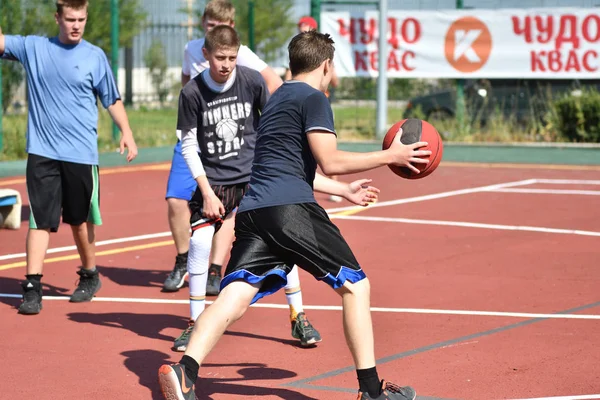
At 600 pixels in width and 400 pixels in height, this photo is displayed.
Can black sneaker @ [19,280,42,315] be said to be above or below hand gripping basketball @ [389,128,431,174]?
below

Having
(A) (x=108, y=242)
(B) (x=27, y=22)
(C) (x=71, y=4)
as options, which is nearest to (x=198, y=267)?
(C) (x=71, y=4)

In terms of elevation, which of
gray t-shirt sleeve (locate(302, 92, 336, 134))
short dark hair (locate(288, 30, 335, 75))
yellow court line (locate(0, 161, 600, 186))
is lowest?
yellow court line (locate(0, 161, 600, 186))

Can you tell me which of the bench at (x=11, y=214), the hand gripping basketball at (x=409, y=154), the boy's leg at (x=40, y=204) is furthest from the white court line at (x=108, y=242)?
the hand gripping basketball at (x=409, y=154)

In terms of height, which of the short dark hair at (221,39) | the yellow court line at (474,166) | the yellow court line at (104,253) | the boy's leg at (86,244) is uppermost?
the short dark hair at (221,39)

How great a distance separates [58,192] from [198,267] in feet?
5.56

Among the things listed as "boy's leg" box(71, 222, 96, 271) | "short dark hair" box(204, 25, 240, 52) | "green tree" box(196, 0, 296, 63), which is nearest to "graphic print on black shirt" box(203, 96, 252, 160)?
"short dark hair" box(204, 25, 240, 52)

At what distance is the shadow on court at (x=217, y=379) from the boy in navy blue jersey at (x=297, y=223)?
544 mm

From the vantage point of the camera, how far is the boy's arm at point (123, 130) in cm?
824

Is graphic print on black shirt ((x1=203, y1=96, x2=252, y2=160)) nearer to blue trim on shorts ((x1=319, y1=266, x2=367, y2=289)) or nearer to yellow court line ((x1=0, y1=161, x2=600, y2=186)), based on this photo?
blue trim on shorts ((x1=319, y1=266, x2=367, y2=289))

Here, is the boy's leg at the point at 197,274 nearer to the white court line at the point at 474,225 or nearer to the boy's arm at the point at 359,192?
the boy's arm at the point at 359,192

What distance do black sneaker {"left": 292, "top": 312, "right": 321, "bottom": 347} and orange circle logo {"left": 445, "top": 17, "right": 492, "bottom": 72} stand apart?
626 inches

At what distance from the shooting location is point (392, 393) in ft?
18.1

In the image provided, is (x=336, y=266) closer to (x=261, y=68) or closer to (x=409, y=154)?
(x=409, y=154)

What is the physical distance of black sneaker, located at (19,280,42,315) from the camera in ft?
25.9
